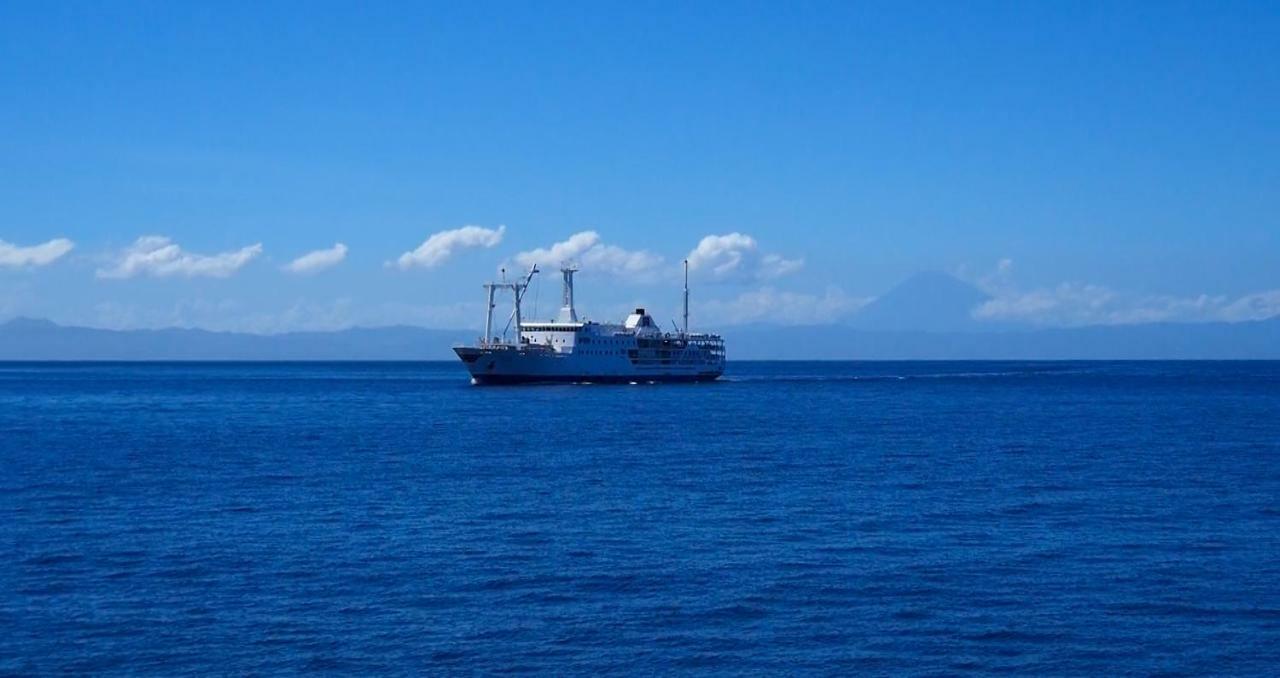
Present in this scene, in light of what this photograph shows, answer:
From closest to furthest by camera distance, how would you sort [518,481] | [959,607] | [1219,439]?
[959,607]
[518,481]
[1219,439]

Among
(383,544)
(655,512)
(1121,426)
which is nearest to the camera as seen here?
(383,544)

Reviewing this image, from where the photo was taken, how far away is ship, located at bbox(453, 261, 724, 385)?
12744cm

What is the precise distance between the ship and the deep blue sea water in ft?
206

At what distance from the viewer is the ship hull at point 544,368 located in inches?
4990

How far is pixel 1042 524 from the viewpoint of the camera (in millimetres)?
34719

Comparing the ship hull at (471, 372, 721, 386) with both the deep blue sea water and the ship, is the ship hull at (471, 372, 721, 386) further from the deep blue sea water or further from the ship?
the deep blue sea water

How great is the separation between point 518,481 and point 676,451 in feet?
45.9

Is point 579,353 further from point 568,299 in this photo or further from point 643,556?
point 643,556

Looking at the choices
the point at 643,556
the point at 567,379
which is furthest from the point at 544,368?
the point at 643,556

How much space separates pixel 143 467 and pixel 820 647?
37.7m

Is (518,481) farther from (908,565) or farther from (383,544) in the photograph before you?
(908,565)

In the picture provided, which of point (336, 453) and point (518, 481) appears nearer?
point (518, 481)

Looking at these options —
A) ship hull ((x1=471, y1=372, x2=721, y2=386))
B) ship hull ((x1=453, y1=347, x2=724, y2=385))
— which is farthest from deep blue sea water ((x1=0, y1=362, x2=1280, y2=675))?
ship hull ((x1=471, y1=372, x2=721, y2=386))

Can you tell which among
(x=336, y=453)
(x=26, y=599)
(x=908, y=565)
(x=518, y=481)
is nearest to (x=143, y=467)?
(x=336, y=453)
